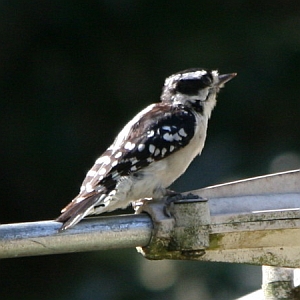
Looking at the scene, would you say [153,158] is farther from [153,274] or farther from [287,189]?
[153,274]

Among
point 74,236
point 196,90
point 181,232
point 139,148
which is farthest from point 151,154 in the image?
point 74,236

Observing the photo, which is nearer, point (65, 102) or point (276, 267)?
point (276, 267)

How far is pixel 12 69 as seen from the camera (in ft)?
20.6

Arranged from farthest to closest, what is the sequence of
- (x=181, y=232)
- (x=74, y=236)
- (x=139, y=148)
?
(x=139, y=148), (x=181, y=232), (x=74, y=236)

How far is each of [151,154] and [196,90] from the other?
1.95 feet

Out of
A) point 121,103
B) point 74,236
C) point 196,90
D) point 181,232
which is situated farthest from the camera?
point 121,103

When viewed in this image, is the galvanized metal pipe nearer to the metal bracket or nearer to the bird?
the metal bracket

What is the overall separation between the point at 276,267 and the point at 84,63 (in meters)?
2.62

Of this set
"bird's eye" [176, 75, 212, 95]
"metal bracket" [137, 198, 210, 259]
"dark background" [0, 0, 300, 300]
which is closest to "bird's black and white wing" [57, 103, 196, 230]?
"bird's eye" [176, 75, 212, 95]

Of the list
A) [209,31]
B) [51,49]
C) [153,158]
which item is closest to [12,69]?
[51,49]

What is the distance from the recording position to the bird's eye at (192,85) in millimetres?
5270

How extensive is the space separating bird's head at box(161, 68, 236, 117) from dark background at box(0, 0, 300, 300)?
990mm

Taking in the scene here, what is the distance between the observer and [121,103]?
6426 mm

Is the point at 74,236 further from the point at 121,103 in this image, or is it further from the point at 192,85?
the point at 121,103
